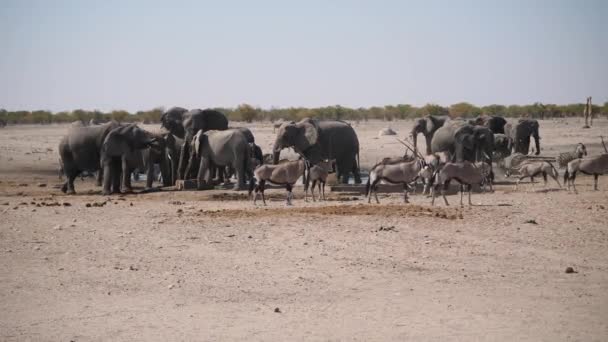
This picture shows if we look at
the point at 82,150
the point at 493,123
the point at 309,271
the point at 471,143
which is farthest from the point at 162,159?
the point at 309,271

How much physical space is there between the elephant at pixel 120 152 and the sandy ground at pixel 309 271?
423 cm

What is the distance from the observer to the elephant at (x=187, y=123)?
26.7 meters

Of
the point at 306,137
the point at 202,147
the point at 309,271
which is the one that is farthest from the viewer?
the point at 306,137

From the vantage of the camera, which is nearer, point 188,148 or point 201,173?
point 201,173

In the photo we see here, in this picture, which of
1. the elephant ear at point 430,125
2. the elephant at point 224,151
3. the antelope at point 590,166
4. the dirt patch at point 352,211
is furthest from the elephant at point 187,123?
the antelope at point 590,166

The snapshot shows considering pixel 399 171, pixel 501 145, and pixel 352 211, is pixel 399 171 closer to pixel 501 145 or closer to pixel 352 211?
pixel 352 211

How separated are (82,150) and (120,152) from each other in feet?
4.51

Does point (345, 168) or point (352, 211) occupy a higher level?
point (352, 211)

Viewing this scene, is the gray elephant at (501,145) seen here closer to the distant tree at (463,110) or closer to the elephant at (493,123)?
the elephant at (493,123)

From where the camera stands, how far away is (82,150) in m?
24.7

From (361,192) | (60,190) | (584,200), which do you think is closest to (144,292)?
(584,200)

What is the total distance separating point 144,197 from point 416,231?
30.4 ft

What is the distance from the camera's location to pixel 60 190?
1005 inches

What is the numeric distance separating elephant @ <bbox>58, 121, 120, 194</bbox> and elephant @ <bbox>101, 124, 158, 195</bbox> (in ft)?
1.61
